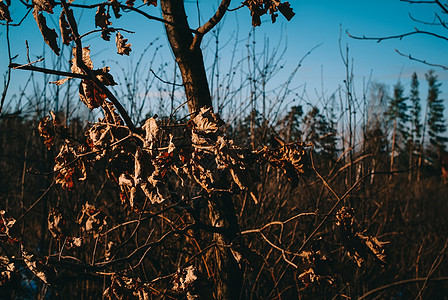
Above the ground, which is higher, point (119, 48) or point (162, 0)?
point (162, 0)

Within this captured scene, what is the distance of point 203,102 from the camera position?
166cm

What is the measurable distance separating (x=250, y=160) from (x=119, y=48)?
628 millimetres

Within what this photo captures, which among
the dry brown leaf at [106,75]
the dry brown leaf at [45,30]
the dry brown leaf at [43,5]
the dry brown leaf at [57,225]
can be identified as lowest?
the dry brown leaf at [57,225]

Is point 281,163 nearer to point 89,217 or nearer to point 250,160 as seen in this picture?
point 250,160

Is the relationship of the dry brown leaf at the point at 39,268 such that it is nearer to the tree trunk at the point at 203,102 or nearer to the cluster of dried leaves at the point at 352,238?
the tree trunk at the point at 203,102

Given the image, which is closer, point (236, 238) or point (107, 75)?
point (107, 75)

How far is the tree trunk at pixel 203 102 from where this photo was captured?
5.34 ft

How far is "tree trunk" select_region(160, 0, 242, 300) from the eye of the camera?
1.63m

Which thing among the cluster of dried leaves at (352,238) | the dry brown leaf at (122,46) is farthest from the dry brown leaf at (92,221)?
the cluster of dried leaves at (352,238)

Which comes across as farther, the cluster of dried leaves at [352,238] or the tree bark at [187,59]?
the tree bark at [187,59]

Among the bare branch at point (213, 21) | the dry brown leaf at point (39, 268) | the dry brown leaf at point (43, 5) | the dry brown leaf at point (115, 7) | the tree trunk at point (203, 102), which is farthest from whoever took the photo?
the tree trunk at point (203, 102)

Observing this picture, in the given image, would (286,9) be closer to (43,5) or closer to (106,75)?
(106,75)

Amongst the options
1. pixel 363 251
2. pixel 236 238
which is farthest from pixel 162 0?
pixel 363 251

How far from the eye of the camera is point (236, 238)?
5.07 ft
